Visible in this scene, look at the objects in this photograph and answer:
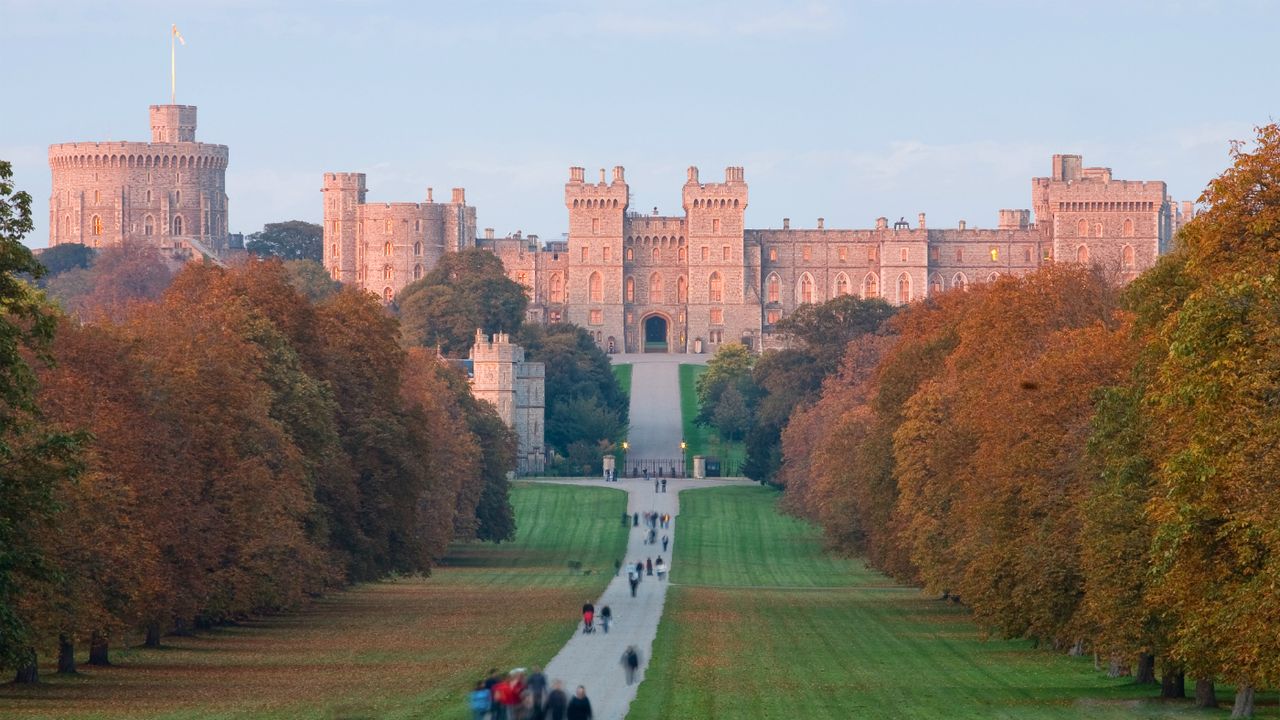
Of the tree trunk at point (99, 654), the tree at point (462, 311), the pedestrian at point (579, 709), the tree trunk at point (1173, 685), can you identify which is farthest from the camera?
the tree at point (462, 311)

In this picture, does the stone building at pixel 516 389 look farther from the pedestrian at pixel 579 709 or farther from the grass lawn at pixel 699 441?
the pedestrian at pixel 579 709

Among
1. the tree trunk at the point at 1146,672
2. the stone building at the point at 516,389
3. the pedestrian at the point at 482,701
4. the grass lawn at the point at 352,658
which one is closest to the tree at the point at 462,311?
the stone building at the point at 516,389

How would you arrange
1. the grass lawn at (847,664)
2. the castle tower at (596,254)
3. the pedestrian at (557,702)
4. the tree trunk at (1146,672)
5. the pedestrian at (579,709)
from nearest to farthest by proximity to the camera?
the pedestrian at (579,709), the pedestrian at (557,702), the grass lawn at (847,664), the tree trunk at (1146,672), the castle tower at (596,254)

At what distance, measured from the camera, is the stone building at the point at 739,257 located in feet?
463

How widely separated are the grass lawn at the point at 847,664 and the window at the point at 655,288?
8284cm

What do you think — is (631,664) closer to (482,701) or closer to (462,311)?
(482,701)

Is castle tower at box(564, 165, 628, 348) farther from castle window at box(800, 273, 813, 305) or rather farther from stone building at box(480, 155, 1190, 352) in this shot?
castle window at box(800, 273, 813, 305)

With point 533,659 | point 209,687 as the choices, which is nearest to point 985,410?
point 533,659

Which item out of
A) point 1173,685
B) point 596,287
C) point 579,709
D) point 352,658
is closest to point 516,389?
point 596,287

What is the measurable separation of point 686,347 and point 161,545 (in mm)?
108214

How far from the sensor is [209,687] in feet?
97.5

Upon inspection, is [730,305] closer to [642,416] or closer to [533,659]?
[642,416]

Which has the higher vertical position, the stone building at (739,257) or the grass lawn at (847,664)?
the stone building at (739,257)

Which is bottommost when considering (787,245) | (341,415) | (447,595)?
(447,595)
